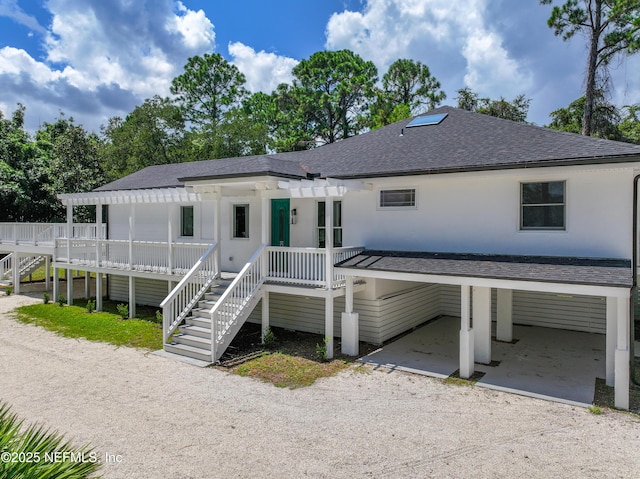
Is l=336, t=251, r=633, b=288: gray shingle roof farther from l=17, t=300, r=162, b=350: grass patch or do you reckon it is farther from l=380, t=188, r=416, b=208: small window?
l=17, t=300, r=162, b=350: grass patch

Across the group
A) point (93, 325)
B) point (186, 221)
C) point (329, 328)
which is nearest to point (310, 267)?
point (329, 328)

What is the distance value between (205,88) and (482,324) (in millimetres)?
40644

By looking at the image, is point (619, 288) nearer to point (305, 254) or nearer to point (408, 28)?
point (305, 254)

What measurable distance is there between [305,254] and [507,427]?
587 centimetres

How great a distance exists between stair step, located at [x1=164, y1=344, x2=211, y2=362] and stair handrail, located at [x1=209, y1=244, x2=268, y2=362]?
235 millimetres

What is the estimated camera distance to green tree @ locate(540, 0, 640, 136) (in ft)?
65.5

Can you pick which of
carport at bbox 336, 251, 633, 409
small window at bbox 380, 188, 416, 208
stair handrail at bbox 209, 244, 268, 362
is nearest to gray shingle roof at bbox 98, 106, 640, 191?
small window at bbox 380, 188, 416, 208

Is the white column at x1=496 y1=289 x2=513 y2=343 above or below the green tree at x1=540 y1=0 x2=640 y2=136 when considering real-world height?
below

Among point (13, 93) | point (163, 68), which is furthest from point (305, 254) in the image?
point (13, 93)

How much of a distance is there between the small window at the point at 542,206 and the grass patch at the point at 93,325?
9832 mm

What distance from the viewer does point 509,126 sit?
11.5 meters

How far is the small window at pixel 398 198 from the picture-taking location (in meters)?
11.0

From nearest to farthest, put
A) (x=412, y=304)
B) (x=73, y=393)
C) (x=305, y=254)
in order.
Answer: (x=73, y=393) → (x=305, y=254) → (x=412, y=304)

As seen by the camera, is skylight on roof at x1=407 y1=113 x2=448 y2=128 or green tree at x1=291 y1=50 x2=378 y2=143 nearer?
skylight on roof at x1=407 y1=113 x2=448 y2=128
